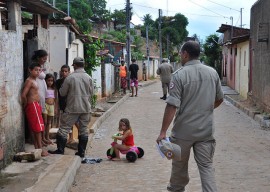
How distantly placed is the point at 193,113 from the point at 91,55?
1220cm

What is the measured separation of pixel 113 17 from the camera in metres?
67.7

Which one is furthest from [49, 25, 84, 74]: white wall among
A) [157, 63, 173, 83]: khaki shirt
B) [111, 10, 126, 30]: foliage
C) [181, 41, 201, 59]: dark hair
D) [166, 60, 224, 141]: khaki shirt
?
[111, 10, 126, 30]: foliage

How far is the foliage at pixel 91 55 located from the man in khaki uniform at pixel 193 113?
11.4m

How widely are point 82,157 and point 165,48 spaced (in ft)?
204

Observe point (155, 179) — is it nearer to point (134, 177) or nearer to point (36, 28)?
point (134, 177)

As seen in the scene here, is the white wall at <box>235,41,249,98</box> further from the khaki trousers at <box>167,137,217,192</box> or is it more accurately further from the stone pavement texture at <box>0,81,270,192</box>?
the khaki trousers at <box>167,137,217,192</box>

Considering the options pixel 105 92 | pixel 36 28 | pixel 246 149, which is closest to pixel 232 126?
pixel 246 149

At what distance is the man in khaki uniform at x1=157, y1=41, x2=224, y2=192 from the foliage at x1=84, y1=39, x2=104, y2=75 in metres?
11.4

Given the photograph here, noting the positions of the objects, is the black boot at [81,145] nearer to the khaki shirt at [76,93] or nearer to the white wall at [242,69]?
the khaki shirt at [76,93]

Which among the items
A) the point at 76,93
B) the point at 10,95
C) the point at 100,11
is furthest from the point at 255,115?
the point at 100,11

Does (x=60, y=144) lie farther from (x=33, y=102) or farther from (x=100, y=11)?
(x=100, y=11)

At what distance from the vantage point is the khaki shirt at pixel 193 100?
5.25 m

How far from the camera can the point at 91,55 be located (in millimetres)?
17172

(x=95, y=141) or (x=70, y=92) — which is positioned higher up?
(x=70, y=92)
